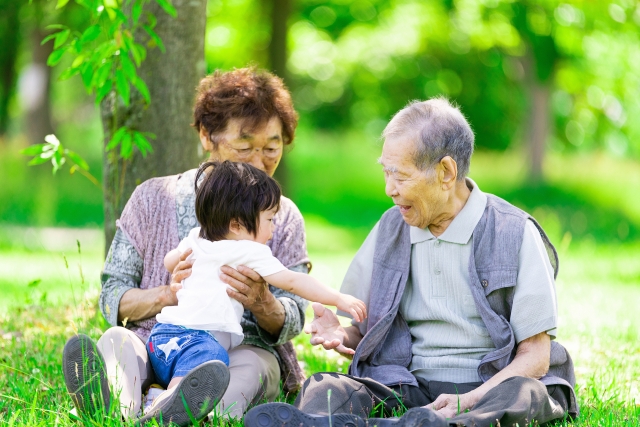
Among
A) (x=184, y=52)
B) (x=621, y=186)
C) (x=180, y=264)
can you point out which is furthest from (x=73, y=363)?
(x=621, y=186)

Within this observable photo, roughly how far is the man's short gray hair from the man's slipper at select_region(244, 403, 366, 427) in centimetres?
108

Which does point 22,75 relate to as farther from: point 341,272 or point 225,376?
point 225,376

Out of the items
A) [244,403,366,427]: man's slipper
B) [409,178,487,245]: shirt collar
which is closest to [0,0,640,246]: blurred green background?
[409,178,487,245]: shirt collar

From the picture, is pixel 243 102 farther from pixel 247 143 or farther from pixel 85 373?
pixel 85 373

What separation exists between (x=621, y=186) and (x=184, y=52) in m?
12.6

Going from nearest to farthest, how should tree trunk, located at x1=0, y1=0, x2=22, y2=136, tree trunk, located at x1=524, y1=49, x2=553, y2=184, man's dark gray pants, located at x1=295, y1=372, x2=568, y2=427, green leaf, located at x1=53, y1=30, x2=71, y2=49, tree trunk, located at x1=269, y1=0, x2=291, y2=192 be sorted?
man's dark gray pants, located at x1=295, y1=372, x2=568, y2=427, green leaf, located at x1=53, y1=30, x2=71, y2=49, tree trunk, located at x1=269, y1=0, x2=291, y2=192, tree trunk, located at x1=0, y1=0, x2=22, y2=136, tree trunk, located at x1=524, y1=49, x2=553, y2=184

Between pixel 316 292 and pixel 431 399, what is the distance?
712mm

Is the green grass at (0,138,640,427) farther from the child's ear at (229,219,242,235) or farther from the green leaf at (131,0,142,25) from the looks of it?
the green leaf at (131,0,142,25)

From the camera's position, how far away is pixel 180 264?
3346mm

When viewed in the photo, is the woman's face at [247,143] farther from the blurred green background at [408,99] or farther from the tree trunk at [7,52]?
the tree trunk at [7,52]

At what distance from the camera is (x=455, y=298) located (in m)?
3.44

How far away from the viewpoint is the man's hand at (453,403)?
123 inches

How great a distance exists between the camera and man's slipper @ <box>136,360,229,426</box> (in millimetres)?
2918

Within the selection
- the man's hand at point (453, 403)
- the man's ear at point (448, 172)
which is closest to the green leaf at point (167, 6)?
the man's ear at point (448, 172)
